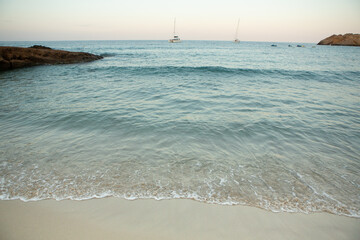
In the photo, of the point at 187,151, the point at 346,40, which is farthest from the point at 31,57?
the point at 346,40

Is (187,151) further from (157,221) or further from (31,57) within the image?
(31,57)

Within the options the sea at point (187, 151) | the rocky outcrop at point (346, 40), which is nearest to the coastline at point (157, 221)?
the sea at point (187, 151)

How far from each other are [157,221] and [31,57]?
24.0 meters

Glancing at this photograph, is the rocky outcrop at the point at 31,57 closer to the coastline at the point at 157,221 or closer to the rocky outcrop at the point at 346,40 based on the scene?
the coastline at the point at 157,221

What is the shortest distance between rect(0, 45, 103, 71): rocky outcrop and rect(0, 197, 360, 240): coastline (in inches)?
821

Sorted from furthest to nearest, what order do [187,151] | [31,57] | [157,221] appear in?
[31,57] < [187,151] < [157,221]

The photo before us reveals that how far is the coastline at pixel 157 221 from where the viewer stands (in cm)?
225

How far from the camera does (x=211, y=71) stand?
53.5 feet

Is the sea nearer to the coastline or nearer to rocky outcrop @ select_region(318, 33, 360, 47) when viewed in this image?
the coastline

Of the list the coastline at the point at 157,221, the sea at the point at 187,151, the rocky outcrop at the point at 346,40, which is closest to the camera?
the coastline at the point at 157,221

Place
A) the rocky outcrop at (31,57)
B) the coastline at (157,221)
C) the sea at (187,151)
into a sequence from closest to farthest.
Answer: the coastline at (157,221), the sea at (187,151), the rocky outcrop at (31,57)

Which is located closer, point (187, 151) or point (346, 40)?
point (187, 151)

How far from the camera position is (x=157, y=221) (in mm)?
2416

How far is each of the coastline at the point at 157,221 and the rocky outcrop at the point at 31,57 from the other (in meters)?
20.8
